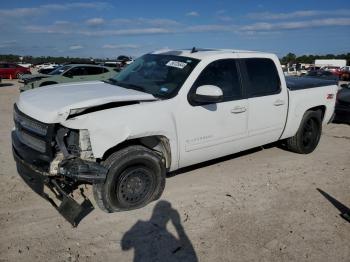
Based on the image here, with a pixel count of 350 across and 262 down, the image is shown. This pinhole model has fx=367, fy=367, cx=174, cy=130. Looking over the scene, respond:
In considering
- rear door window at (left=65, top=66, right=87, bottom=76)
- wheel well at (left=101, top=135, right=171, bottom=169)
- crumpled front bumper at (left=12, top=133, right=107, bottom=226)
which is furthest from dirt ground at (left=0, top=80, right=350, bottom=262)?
rear door window at (left=65, top=66, right=87, bottom=76)

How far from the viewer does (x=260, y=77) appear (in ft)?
18.3

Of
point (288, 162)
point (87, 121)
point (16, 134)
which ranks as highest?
point (87, 121)

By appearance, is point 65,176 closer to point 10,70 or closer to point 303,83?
point 303,83

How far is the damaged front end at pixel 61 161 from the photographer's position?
12.5 feet

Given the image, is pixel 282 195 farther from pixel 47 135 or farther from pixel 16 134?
pixel 16 134

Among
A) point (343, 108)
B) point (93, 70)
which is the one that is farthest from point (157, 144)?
point (93, 70)

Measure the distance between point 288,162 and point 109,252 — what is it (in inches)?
156

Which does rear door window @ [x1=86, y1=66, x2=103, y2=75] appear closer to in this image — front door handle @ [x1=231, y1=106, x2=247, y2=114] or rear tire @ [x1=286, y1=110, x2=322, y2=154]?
rear tire @ [x1=286, y1=110, x2=322, y2=154]

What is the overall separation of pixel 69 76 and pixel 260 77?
1200 cm

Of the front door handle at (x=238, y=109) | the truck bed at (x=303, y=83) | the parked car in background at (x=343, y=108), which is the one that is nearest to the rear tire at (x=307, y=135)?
the truck bed at (x=303, y=83)

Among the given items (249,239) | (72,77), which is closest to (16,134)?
(249,239)

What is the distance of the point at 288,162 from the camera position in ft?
21.1

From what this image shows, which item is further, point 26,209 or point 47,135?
point 26,209

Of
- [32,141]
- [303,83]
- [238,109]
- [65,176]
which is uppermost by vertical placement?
[303,83]
